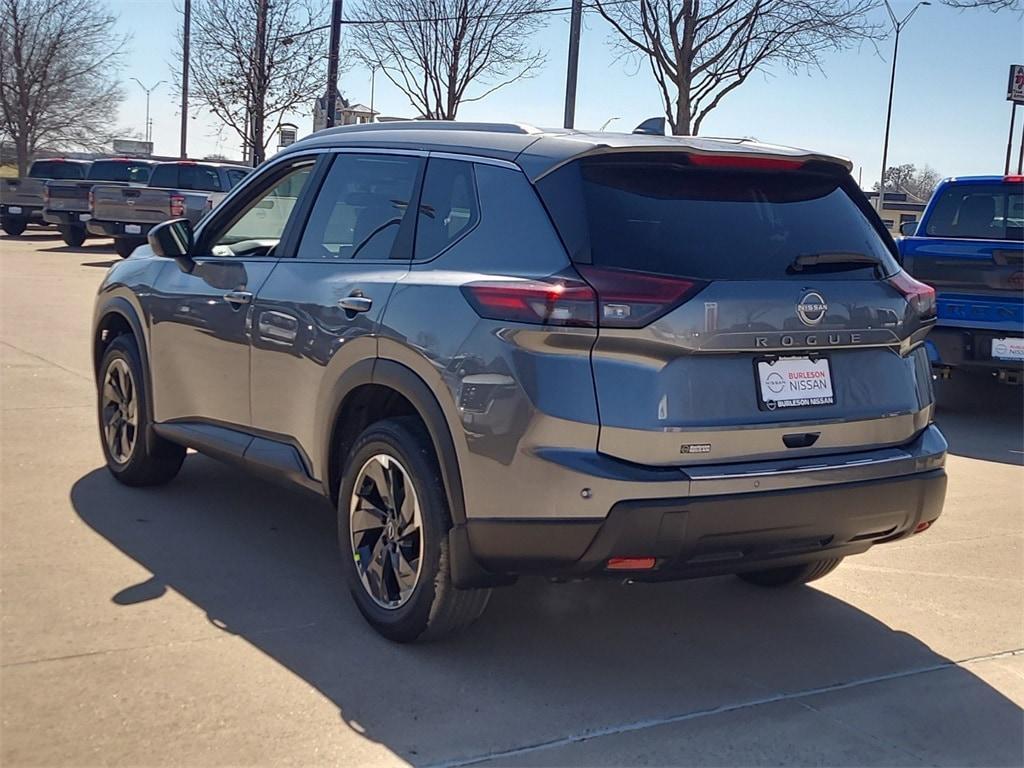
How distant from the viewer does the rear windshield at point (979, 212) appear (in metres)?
10.4

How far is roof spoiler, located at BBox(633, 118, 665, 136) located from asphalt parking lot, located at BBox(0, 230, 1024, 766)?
6.19 feet

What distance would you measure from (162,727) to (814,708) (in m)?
2.06

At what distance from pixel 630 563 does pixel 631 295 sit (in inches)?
32.6

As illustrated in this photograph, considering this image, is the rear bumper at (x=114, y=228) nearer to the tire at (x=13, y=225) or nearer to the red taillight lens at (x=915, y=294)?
the tire at (x=13, y=225)

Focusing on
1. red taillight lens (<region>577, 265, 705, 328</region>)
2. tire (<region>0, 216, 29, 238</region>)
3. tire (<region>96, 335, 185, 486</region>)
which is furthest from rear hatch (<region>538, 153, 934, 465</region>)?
tire (<region>0, 216, 29, 238</region>)

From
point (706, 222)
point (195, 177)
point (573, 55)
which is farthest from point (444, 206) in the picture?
point (195, 177)

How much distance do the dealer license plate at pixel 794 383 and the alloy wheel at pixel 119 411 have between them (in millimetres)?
3443

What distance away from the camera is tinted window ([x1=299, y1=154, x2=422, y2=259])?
4820 mm

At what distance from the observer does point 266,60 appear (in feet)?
114

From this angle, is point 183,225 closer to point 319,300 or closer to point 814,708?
point 319,300

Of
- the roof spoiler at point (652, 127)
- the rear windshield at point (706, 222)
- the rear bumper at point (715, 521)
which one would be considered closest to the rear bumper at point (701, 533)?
the rear bumper at point (715, 521)

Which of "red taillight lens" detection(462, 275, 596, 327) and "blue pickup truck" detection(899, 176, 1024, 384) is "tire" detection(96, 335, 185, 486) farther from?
"blue pickup truck" detection(899, 176, 1024, 384)

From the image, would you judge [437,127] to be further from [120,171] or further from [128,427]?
[120,171]

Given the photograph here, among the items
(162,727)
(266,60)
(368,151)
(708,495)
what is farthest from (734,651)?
(266,60)
